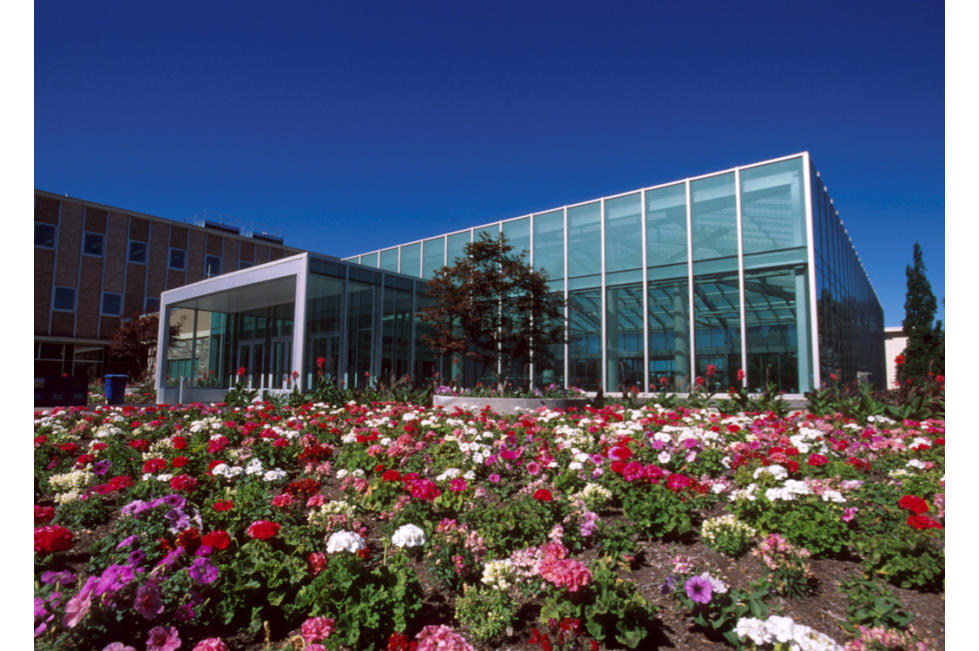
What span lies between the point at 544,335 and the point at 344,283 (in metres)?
6.87

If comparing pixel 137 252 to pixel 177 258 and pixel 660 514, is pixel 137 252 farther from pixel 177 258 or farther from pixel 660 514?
pixel 660 514

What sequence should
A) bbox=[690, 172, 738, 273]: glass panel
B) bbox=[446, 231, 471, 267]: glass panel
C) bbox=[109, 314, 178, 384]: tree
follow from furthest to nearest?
bbox=[109, 314, 178, 384]: tree, bbox=[446, 231, 471, 267]: glass panel, bbox=[690, 172, 738, 273]: glass panel

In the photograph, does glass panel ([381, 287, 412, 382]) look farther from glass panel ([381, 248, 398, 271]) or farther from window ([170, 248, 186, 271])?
window ([170, 248, 186, 271])

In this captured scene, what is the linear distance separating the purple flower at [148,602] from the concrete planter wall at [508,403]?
8546 millimetres

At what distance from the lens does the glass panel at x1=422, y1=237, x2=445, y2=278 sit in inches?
911

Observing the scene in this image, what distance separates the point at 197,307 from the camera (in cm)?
2053

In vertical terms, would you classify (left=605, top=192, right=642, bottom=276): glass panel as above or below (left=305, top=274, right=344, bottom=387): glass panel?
above

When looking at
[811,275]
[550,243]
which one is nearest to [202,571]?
[811,275]

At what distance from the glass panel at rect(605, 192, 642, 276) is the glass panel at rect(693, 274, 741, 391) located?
101 inches

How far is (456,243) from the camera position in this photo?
73.8ft

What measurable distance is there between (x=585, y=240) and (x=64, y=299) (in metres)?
26.3

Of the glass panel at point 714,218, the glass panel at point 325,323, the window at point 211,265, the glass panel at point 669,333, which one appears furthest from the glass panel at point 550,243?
the window at point 211,265

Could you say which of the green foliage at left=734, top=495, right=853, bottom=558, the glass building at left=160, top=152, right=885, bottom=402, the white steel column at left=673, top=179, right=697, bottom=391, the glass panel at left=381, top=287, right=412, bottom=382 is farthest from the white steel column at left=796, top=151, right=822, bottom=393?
the glass panel at left=381, top=287, right=412, bottom=382
